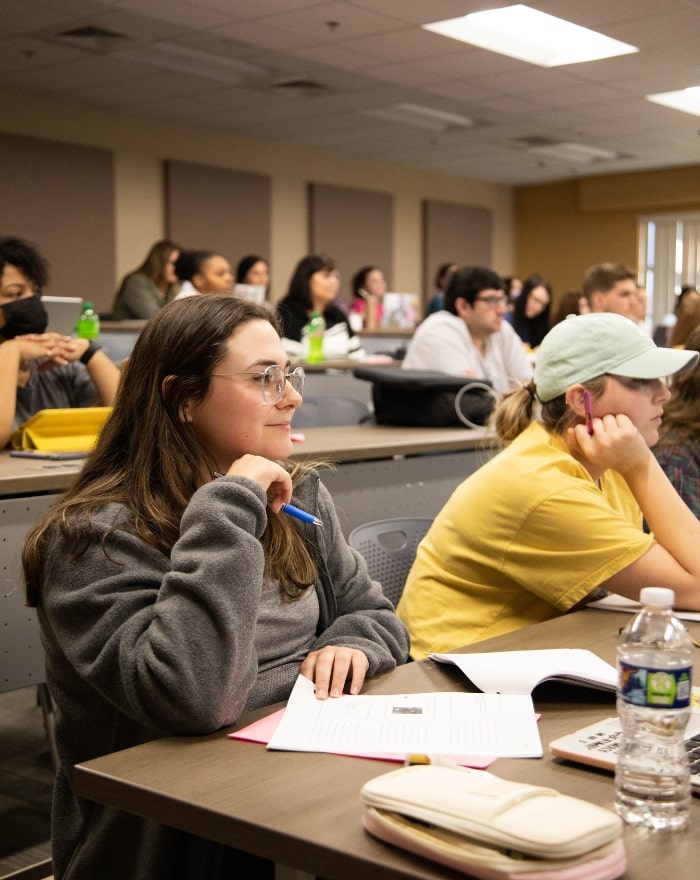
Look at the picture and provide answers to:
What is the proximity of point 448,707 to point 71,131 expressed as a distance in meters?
8.97

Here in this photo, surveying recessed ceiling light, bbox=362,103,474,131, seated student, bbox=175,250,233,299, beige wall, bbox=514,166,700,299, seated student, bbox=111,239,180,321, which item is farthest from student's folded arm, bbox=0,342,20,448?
beige wall, bbox=514,166,700,299

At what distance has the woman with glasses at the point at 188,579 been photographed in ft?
4.09

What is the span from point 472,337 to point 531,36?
290 centimetres

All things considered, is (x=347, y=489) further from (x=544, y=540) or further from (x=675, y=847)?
(x=675, y=847)

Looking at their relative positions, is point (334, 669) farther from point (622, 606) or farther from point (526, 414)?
point (526, 414)

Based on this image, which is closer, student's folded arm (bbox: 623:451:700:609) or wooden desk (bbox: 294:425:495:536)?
student's folded arm (bbox: 623:451:700:609)

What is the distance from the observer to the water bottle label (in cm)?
99

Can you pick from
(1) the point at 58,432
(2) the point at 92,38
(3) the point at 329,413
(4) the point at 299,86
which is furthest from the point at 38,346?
(4) the point at 299,86

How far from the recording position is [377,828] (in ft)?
3.04

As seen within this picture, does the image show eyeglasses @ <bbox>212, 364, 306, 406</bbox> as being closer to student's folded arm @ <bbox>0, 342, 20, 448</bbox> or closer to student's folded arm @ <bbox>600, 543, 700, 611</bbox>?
student's folded arm @ <bbox>600, 543, 700, 611</bbox>

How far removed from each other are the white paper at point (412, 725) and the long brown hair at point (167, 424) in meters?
0.29

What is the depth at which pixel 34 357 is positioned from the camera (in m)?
3.29

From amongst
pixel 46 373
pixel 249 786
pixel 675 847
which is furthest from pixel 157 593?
pixel 46 373

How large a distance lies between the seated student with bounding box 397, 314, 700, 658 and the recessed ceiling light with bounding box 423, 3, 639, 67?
16.0ft
